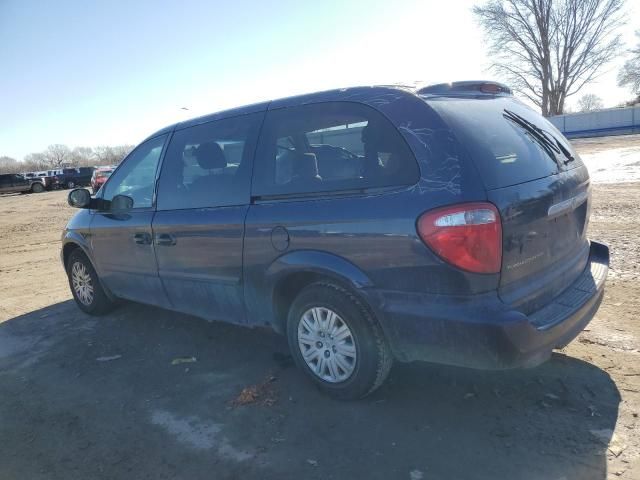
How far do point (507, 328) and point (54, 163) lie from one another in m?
108

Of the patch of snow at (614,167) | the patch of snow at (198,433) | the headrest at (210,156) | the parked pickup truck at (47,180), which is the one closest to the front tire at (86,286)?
the headrest at (210,156)

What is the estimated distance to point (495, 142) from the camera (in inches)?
108

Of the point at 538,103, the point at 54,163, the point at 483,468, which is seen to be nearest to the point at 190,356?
the point at 483,468

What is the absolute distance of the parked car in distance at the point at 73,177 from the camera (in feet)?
126

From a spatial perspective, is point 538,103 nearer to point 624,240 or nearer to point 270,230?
point 624,240

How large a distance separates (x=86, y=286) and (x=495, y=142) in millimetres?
4536

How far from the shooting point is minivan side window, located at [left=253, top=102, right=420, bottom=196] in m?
2.79

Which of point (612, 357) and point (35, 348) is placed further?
point (35, 348)

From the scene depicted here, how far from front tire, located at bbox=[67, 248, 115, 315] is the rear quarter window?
163 inches

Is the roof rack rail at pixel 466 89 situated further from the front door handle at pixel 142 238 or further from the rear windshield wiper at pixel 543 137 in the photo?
the front door handle at pixel 142 238

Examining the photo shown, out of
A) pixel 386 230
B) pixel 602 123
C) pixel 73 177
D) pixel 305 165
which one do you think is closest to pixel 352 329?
pixel 386 230

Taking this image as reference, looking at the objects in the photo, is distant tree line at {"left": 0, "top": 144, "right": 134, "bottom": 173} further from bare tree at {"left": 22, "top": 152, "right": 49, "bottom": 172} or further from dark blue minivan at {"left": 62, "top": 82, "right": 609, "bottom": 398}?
dark blue minivan at {"left": 62, "top": 82, "right": 609, "bottom": 398}

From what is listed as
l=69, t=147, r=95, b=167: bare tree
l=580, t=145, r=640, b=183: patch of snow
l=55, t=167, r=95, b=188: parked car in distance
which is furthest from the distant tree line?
l=580, t=145, r=640, b=183: patch of snow

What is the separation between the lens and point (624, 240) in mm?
6461
